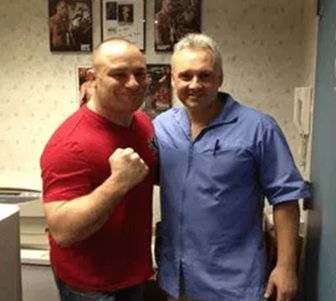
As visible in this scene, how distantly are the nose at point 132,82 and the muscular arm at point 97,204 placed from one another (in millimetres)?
206

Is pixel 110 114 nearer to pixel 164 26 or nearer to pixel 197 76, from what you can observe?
pixel 197 76

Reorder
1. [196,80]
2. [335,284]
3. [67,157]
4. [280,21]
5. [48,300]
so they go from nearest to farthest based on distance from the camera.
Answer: [335,284] → [67,157] → [196,80] → [48,300] → [280,21]

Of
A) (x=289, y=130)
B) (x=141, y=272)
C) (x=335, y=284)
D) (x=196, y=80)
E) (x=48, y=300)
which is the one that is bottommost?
(x=48, y=300)

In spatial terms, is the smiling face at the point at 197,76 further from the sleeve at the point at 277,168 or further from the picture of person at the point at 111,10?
the picture of person at the point at 111,10

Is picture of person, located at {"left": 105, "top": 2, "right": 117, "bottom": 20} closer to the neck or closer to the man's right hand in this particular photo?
the neck

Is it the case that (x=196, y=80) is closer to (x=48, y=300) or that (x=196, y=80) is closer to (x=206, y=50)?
(x=206, y=50)

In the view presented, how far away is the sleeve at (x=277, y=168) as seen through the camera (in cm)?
139

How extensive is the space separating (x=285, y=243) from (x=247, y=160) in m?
0.27

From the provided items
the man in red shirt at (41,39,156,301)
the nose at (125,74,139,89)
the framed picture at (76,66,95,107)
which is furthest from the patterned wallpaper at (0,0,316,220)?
the nose at (125,74,139,89)

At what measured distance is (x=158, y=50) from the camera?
90.0 inches

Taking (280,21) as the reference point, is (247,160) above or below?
below

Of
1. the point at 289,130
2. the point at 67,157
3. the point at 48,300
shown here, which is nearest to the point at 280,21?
the point at 289,130

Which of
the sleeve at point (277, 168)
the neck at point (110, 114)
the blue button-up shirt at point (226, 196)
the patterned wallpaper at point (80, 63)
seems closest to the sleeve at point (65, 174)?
the neck at point (110, 114)

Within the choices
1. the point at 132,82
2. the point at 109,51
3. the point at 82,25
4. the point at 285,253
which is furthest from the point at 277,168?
the point at 82,25
